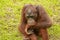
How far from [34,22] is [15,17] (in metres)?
1.13

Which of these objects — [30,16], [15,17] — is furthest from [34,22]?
[15,17]

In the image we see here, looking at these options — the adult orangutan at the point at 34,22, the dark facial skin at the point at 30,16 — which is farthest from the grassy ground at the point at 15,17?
the dark facial skin at the point at 30,16

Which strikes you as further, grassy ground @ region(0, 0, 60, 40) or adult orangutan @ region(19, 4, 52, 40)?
grassy ground @ region(0, 0, 60, 40)

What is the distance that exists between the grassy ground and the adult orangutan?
16.7 inches

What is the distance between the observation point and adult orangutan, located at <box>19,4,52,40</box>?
15.5ft

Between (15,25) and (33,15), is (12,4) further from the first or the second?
(33,15)

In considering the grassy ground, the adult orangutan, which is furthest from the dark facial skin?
the grassy ground

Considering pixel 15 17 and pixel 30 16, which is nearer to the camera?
pixel 30 16

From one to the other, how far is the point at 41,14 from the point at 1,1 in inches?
65.7

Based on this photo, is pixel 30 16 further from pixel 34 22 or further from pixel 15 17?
pixel 15 17

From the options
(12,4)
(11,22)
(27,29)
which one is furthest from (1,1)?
(27,29)

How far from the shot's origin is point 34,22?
4.75 metres

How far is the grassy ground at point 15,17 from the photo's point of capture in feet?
17.4

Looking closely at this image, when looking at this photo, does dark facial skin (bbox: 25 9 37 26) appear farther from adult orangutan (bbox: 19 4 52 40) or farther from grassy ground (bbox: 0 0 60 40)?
grassy ground (bbox: 0 0 60 40)
